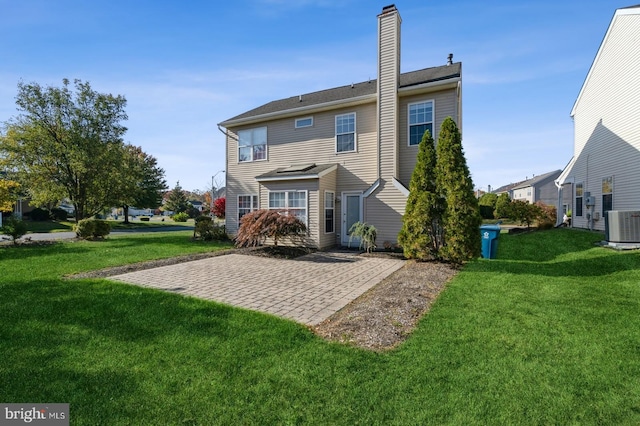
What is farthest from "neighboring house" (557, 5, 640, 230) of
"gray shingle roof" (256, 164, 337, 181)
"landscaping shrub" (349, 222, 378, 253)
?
"gray shingle roof" (256, 164, 337, 181)

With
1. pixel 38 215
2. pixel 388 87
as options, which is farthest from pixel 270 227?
pixel 38 215

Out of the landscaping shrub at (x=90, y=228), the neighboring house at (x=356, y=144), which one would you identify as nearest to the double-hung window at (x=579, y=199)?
the neighboring house at (x=356, y=144)

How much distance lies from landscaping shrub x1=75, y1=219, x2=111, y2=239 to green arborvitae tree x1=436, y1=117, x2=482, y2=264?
50.4 feet

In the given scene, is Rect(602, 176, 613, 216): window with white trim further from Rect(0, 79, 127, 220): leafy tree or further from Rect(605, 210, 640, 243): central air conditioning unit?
Rect(0, 79, 127, 220): leafy tree

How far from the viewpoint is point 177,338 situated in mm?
3713

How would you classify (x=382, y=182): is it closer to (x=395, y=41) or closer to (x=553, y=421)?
(x=395, y=41)

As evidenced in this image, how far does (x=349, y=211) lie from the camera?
41.5ft

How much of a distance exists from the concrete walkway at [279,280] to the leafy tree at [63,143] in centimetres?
1092

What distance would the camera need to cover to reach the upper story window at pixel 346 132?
12.6 metres

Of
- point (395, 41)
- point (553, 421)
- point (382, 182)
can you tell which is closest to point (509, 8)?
point (395, 41)

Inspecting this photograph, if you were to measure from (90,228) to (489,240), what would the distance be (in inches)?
671

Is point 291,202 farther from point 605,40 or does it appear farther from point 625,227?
point 605,40

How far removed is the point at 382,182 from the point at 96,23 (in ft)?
33.1

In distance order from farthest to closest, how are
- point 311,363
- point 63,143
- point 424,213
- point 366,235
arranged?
point 63,143, point 366,235, point 424,213, point 311,363
